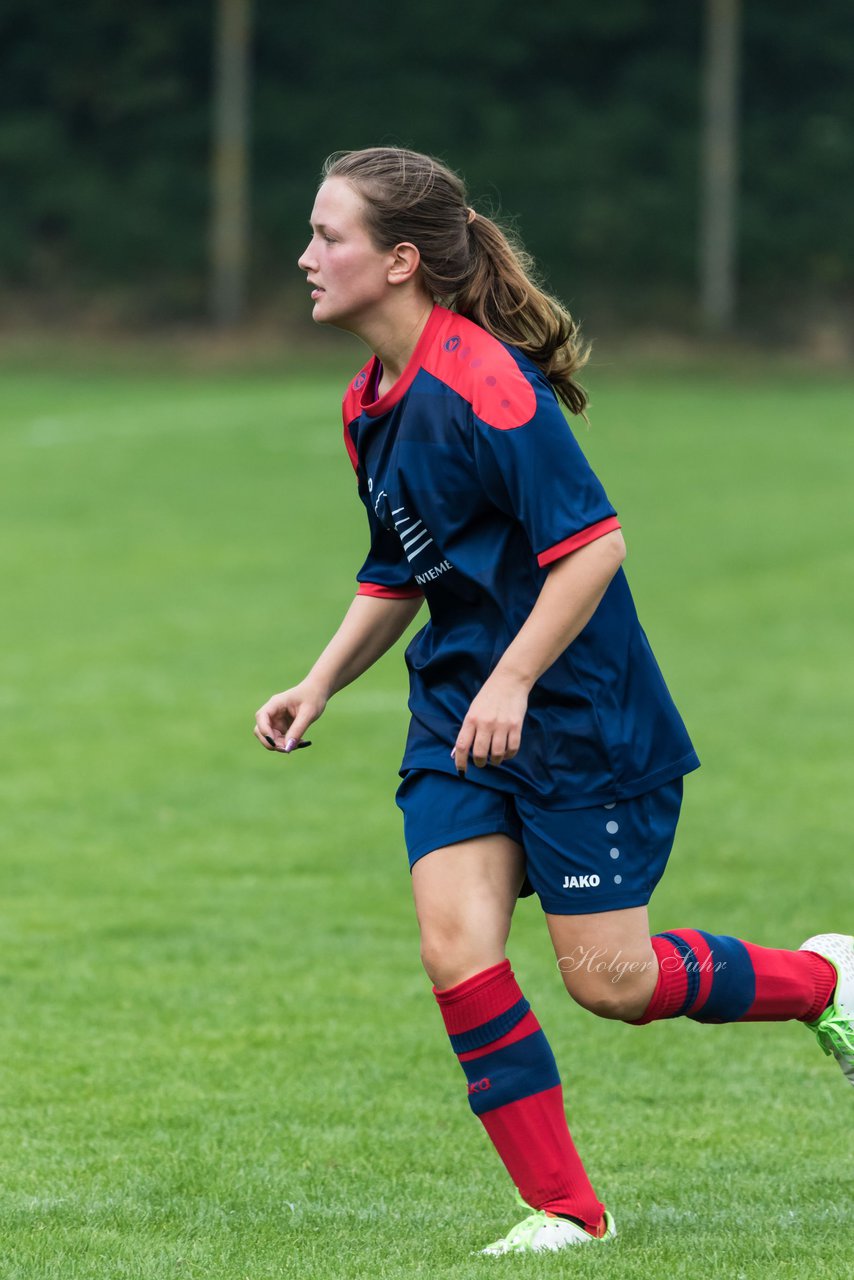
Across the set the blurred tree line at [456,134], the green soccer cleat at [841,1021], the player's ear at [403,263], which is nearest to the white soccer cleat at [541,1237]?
the green soccer cleat at [841,1021]

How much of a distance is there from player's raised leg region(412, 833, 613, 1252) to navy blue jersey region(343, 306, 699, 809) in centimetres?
15

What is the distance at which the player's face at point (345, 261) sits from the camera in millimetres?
3611

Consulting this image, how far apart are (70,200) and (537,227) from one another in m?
8.43

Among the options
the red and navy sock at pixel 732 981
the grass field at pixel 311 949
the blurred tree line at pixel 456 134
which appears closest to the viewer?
the red and navy sock at pixel 732 981

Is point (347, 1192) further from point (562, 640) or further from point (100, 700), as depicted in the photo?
point (100, 700)

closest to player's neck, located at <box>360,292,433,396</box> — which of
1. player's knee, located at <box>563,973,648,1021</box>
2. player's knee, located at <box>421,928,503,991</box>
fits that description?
player's knee, located at <box>421,928,503,991</box>

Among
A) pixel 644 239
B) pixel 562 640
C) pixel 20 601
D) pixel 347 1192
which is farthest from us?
pixel 644 239

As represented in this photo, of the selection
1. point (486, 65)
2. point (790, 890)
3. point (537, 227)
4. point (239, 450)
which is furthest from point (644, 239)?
point (790, 890)

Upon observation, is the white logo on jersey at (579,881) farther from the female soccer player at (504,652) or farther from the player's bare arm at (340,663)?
the player's bare arm at (340,663)

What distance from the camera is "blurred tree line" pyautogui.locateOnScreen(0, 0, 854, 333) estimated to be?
125 feet

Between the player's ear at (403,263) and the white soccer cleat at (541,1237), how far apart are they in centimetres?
158

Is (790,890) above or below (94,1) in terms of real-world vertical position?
below

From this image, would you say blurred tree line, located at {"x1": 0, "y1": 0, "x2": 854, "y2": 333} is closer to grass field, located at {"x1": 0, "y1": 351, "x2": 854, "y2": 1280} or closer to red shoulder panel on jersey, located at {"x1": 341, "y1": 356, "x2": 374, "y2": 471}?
grass field, located at {"x1": 0, "y1": 351, "x2": 854, "y2": 1280}

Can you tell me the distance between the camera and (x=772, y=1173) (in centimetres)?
414
